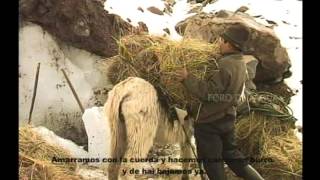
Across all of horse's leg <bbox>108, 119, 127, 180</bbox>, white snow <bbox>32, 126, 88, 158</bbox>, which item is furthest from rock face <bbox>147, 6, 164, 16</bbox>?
white snow <bbox>32, 126, 88, 158</bbox>

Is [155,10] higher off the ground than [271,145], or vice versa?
[155,10]

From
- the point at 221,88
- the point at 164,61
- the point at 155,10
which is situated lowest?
the point at 221,88

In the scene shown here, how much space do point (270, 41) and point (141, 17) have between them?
1.85ft

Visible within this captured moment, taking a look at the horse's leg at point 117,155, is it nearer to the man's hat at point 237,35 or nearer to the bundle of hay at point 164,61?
the bundle of hay at point 164,61

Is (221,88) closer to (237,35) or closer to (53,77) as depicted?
(237,35)

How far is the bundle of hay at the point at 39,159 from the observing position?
198 centimetres

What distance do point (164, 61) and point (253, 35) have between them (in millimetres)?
398

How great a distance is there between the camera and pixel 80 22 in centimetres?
201

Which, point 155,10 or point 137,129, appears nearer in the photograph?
point 137,129

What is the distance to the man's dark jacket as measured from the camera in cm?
197

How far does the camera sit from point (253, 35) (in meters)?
2.02

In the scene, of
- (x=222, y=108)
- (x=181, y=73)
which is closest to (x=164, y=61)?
(x=181, y=73)

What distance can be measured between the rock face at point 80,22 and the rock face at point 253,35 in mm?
263

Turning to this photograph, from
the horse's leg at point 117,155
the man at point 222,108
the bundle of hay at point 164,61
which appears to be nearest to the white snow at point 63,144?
the horse's leg at point 117,155
